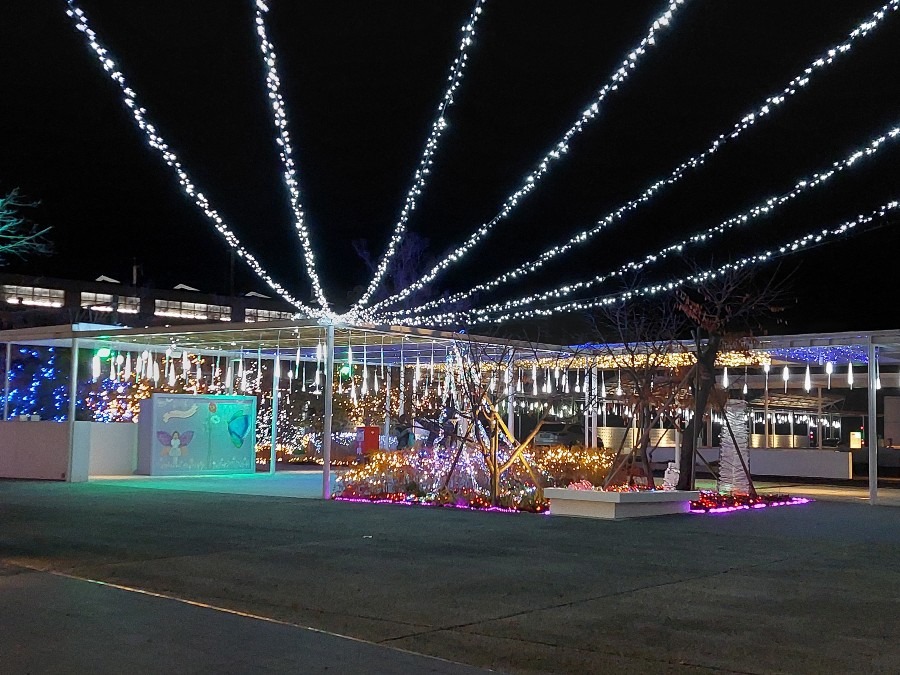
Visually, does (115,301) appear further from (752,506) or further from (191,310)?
(752,506)

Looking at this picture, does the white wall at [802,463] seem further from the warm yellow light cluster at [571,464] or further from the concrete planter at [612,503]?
the concrete planter at [612,503]

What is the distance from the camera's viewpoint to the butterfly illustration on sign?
70.7 feet

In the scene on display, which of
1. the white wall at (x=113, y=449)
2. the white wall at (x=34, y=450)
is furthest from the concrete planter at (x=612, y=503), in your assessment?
the white wall at (x=113, y=449)

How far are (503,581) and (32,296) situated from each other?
52.1m

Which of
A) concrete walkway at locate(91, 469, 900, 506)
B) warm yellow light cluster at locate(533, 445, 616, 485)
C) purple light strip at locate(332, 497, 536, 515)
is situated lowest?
concrete walkway at locate(91, 469, 900, 506)

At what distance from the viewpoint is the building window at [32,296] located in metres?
53.0

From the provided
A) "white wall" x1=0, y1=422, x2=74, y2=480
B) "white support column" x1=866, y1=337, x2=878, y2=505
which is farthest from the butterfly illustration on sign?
"white support column" x1=866, y1=337, x2=878, y2=505

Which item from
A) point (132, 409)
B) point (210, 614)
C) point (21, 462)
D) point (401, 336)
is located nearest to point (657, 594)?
point (210, 614)

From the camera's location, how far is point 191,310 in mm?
61469

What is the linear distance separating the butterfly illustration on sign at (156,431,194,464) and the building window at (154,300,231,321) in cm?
3935

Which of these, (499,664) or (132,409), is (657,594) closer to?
(499,664)

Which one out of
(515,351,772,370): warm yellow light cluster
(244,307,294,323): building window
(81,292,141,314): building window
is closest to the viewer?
(515,351,772,370): warm yellow light cluster

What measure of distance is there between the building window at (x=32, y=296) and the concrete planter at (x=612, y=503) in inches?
1795

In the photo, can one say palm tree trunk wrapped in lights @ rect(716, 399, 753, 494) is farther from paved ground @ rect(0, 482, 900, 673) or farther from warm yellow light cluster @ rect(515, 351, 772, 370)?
paved ground @ rect(0, 482, 900, 673)
